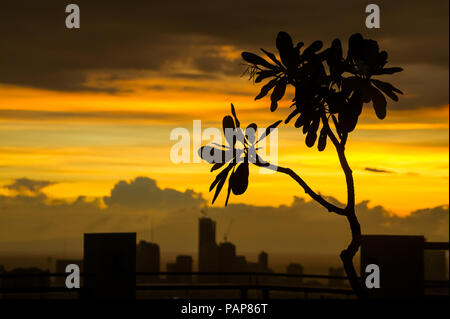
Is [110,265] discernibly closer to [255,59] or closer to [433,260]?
[255,59]

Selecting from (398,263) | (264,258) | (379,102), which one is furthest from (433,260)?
(264,258)

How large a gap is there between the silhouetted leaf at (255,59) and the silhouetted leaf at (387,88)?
1241 millimetres

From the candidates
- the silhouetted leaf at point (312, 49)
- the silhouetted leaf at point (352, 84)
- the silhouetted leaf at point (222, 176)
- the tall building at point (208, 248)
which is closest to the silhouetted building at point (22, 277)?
the silhouetted leaf at point (222, 176)

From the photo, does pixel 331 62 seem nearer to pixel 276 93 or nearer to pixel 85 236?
pixel 276 93

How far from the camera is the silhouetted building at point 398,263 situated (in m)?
8.73

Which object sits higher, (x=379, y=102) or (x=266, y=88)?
(x=266, y=88)

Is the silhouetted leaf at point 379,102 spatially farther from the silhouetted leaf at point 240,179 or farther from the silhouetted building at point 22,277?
the silhouetted building at point 22,277

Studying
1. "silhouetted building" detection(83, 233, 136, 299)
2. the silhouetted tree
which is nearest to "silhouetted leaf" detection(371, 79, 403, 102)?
the silhouetted tree

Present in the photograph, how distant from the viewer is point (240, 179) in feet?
26.4

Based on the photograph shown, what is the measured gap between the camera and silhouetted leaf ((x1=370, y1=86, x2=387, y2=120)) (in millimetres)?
8625

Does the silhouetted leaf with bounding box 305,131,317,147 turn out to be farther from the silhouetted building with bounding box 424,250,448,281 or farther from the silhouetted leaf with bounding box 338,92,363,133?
the silhouetted building with bounding box 424,250,448,281

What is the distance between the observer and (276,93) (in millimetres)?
8688

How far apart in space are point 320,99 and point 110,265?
327 cm
